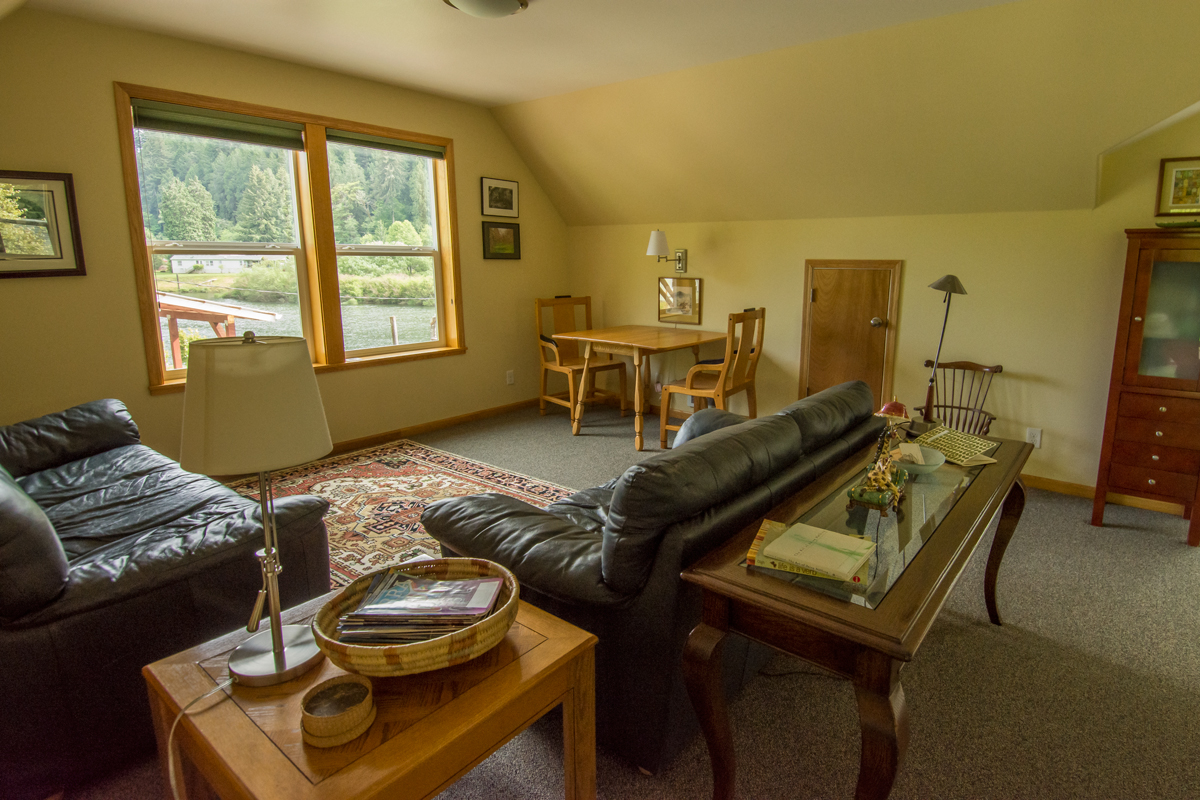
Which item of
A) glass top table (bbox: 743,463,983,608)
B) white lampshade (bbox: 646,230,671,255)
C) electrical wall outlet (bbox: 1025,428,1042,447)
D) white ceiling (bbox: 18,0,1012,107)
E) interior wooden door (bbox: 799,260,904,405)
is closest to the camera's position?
glass top table (bbox: 743,463,983,608)

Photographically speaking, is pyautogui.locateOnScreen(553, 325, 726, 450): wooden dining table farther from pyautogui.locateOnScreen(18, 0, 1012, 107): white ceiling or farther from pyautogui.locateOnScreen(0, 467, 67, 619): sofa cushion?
pyautogui.locateOnScreen(0, 467, 67, 619): sofa cushion

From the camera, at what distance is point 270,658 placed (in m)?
1.20

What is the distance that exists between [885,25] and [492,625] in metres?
3.14

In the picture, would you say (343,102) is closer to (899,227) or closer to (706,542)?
(899,227)

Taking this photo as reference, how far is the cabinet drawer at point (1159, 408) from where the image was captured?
2881 millimetres

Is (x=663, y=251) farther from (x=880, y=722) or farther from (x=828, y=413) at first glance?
(x=880, y=722)

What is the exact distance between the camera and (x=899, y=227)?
3.94 m

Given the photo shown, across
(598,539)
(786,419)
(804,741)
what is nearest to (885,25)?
(786,419)

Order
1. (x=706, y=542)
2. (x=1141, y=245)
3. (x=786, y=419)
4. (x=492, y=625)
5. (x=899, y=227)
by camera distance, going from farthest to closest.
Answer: (x=899, y=227) → (x=1141, y=245) → (x=786, y=419) → (x=706, y=542) → (x=492, y=625)

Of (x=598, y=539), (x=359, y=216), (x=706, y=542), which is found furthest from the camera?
(x=359, y=216)

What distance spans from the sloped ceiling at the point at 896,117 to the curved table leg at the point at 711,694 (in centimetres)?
289

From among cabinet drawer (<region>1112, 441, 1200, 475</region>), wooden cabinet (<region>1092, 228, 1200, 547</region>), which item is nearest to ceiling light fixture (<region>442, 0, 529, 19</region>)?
wooden cabinet (<region>1092, 228, 1200, 547</region>)

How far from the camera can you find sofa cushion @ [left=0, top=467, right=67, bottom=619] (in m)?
1.48

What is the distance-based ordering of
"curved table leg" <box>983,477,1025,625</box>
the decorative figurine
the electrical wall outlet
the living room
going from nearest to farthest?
the decorative figurine
"curved table leg" <box>983,477,1025,625</box>
the living room
the electrical wall outlet
